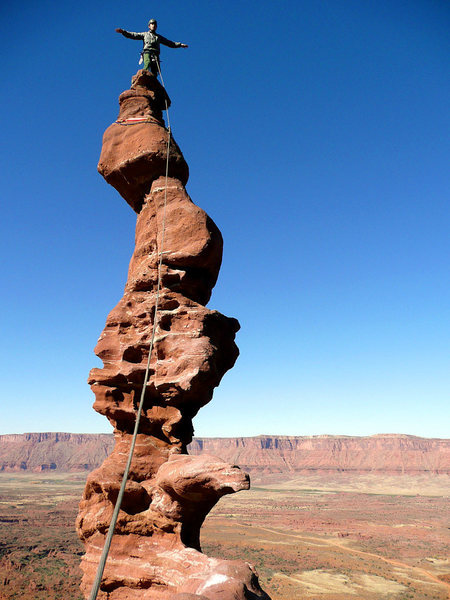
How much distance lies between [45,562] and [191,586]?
3114 centimetres

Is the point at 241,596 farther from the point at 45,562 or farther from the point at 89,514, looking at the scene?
the point at 45,562

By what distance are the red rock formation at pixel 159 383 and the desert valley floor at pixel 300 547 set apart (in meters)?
20.3

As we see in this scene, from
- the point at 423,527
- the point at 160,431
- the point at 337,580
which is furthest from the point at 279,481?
the point at 160,431

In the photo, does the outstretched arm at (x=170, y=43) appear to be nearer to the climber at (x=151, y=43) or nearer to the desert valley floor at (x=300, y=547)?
the climber at (x=151, y=43)

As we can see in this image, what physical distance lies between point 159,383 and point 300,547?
37580 millimetres

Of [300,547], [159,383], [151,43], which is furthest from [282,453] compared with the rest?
[151,43]

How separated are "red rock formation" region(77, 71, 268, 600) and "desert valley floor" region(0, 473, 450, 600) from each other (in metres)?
20.3

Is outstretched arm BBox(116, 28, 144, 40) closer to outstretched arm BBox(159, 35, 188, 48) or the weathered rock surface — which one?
outstretched arm BBox(159, 35, 188, 48)

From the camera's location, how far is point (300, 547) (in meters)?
37.7

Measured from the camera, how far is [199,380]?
28.5 feet

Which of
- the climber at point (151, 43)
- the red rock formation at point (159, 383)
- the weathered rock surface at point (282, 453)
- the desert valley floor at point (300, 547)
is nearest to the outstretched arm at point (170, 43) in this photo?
the climber at point (151, 43)

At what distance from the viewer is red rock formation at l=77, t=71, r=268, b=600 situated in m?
7.30

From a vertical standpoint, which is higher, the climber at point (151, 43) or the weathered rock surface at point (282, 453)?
the climber at point (151, 43)

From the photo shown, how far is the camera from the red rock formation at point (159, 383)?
730 cm
